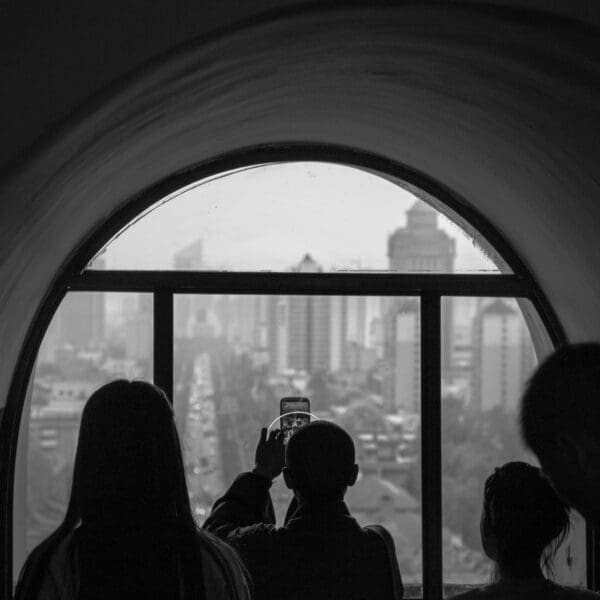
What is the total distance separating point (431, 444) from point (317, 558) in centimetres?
179

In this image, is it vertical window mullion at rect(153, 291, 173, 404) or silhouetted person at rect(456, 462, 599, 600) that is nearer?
silhouetted person at rect(456, 462, 599, 600)

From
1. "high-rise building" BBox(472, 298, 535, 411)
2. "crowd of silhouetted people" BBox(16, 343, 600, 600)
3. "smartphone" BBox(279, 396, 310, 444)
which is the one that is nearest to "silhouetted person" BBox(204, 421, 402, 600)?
"crowd of silhouetted people" BBox(16, 343, 600, 600)

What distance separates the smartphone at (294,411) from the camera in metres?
3.79

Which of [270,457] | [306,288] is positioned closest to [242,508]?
[270,457]

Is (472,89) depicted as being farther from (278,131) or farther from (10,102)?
(10,102)

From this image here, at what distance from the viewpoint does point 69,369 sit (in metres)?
4.05

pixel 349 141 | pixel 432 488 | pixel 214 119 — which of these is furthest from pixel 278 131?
pixel 432 488

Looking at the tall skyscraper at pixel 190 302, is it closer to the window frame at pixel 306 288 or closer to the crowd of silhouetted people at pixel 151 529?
the window frame at pixel 306 288

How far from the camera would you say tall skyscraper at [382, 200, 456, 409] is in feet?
13.5

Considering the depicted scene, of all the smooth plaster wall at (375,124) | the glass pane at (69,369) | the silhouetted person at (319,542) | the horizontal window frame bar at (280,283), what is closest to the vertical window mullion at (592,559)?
the smooth plaster wall at (375,124)

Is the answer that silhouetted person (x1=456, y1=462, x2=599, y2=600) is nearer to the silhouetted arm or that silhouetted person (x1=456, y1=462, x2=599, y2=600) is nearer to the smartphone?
the silhouetted arm

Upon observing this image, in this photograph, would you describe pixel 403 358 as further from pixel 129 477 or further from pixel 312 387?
pixel 129 477

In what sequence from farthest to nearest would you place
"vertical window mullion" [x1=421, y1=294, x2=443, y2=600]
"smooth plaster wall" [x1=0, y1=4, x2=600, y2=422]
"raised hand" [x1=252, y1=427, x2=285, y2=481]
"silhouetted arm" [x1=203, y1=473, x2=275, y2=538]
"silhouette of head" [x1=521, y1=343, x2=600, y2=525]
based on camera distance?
"vertical window mullion" [x1=421, y1=294, x2=443, y2=600]
"raised hand" [x1=252, y1=427, x2=285, y2=481]
"silhouetted arm" [x1=203, y1=473, x2=275, y2=538]
"smooth plaster wall" [x1=0, y1=4, x2=600, y2=422]
"silhouette of head" [x1=521, y1=343, x2=600, y2=525]

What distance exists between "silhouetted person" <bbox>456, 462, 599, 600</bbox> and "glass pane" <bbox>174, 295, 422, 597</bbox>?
1987 millimetres
